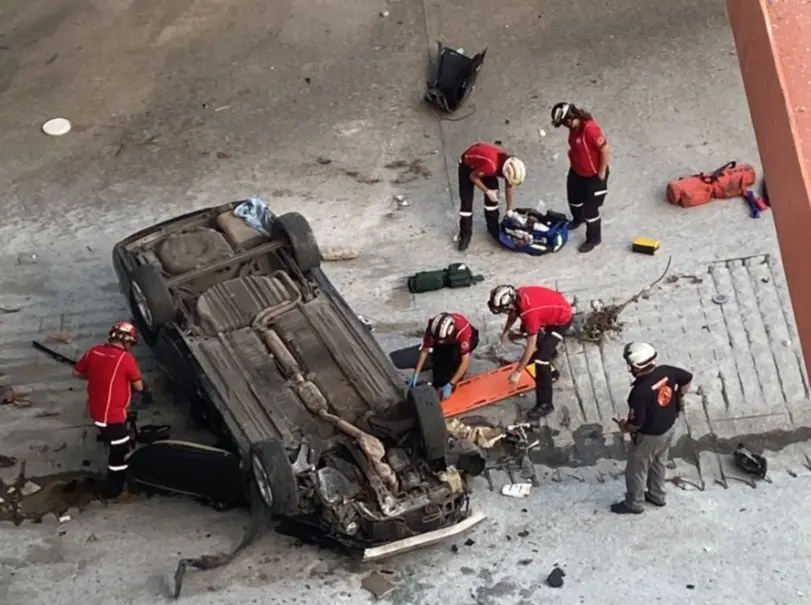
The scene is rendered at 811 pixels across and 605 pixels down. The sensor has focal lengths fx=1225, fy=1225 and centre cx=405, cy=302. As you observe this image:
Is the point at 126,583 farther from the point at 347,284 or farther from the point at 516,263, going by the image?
the point at 516,263

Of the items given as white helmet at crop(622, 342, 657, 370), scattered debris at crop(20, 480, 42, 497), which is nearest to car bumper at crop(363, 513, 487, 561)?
white helmet at crop(622, 342, 657, 370)

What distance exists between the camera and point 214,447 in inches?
344

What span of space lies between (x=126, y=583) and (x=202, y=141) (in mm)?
5643

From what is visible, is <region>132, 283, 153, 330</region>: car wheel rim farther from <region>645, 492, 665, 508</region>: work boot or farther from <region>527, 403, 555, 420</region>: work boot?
<region>645, 492, 665, 508</region>: work boot

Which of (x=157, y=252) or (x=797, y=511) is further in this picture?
(x=157, y=252)

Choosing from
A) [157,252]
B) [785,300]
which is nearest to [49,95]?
[157,252]

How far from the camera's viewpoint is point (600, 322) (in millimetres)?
10188

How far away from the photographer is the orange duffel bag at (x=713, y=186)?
1126cm

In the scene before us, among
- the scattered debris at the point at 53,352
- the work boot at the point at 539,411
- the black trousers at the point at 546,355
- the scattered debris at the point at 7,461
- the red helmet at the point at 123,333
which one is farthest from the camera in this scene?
the scattered debris at the point at 53,352

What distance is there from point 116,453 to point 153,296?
1187mm

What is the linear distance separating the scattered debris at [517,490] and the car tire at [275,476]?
1736 millimetres

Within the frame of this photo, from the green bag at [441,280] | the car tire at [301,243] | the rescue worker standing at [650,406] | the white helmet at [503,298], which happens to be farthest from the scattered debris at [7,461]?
the rescue worker standing at [650,406]

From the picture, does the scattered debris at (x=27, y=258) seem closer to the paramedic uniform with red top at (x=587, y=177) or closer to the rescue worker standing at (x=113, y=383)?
the rescue worker standing at (x=113, y=383)

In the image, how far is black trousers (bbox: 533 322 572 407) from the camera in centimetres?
924
